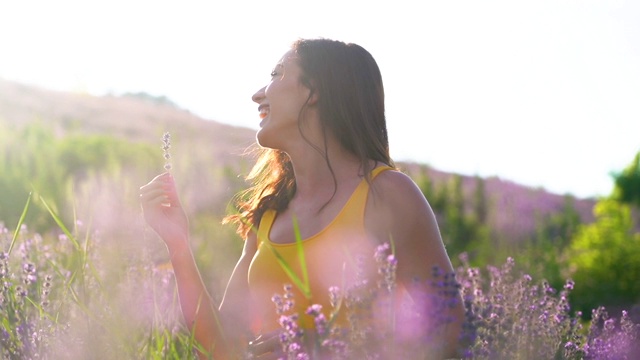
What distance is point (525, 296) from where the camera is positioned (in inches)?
106

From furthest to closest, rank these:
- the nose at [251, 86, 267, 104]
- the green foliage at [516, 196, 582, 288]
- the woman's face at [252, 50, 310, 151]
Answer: the green foliage at [516, 196, 582, 288] < the nose at [251, 86, 267, 104] < the woman's face at [252, 50, 310, 151]

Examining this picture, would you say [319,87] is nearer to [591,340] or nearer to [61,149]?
[591,340]

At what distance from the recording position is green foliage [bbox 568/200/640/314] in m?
8.69

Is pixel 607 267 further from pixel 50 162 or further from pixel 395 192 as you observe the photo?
pixel 395 192

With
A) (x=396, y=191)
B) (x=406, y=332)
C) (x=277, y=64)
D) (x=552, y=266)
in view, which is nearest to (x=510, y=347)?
(x=396, y=191)

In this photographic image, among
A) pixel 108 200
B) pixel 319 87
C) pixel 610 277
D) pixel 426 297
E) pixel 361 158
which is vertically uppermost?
pixel 319 87

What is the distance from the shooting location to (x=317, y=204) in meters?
2.99

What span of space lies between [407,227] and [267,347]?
0.62m

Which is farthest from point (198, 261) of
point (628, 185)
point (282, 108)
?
point (628, 185)

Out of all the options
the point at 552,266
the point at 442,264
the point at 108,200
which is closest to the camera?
the point at 442,264

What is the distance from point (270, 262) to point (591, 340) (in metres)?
1.04

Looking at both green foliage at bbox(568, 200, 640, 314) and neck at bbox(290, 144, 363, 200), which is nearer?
neck at bbox(290, 144, 363, 200)

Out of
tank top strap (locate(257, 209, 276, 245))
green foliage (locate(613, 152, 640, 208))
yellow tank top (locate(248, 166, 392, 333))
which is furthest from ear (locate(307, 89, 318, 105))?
green foliage (locate(613, 152, 640, 208))

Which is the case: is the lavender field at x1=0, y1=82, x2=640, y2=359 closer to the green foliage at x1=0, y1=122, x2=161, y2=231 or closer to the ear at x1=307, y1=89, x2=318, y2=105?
the green foliage at x1=0, y1=122, x2=161, y2=231
